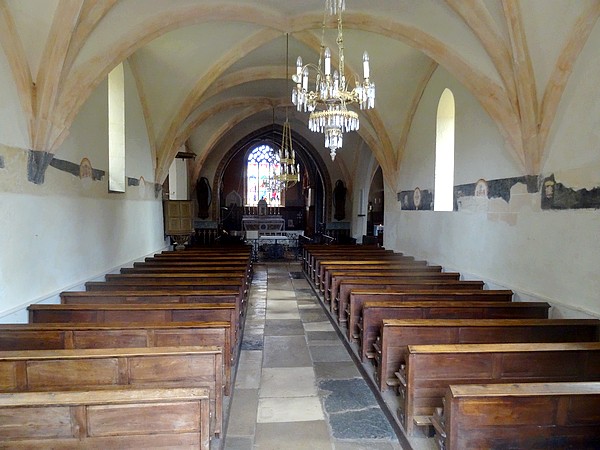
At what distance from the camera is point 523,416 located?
8.13 feet

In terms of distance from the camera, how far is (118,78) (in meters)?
8.70

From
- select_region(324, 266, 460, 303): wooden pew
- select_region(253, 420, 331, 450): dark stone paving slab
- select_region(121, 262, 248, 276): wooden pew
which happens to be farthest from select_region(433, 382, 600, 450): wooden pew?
select_region(121, 262, 248, 276): wooden pew

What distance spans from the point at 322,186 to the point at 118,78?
1627 cm

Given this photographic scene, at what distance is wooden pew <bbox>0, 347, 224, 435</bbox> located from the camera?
3041 millimetres

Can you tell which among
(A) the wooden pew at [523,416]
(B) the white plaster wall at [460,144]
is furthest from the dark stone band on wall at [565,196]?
(A) the wooden pew at [523,416]

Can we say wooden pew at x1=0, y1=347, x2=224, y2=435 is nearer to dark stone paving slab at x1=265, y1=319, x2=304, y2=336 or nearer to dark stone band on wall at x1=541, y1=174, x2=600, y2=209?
dark stone paving slab at x1=265, y1=319, x2=304, y2=336

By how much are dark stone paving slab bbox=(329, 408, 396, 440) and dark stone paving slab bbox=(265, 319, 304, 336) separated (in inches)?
108

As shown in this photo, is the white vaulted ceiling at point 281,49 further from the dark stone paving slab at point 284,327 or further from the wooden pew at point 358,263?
the dark stone paving slab at point 284,327

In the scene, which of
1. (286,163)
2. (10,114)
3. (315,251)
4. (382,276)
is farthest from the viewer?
(286,163)

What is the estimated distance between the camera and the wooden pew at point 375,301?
4.78m

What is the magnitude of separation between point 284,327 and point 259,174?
854 inches

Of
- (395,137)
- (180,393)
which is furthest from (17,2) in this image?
(395,137)

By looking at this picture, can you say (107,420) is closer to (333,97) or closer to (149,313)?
(149,313)

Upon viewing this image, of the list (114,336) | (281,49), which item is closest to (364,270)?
(114,336)
